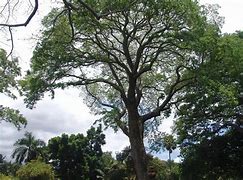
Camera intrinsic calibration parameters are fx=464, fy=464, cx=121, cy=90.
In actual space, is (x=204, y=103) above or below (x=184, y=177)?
above

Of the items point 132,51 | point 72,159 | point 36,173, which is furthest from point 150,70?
point 72,159

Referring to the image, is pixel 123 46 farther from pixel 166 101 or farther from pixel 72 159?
pixel 72 159

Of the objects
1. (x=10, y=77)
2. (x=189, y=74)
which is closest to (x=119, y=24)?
(x=189, y=74)

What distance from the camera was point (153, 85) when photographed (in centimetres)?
2734

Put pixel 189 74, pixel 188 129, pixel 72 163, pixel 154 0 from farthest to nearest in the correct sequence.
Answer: pixel 72 163 < pixel 188 129 < pixel 189 74 < pixel 154 0

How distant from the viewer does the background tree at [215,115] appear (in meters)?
22.0

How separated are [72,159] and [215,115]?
113 ft

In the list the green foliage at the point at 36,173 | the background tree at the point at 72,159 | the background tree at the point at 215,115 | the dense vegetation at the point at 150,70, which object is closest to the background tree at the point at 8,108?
the dense vegetation at the point at 150,70

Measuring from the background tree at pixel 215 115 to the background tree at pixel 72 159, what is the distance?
28.8 m

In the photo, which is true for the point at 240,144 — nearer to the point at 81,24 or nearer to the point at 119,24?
the point at 119,24

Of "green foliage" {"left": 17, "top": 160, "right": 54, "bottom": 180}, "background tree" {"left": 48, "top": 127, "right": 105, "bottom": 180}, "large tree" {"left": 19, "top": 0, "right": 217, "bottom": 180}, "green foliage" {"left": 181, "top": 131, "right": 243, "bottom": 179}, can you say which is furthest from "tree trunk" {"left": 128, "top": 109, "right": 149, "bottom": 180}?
"background tree" {"left": 48, "top": 127, "right": 105, "bottom": 180}

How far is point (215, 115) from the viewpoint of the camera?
94.9 feet

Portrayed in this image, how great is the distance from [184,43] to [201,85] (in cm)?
223

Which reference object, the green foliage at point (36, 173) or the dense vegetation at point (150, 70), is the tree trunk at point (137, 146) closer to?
the dense vegetation at point (150, 70)
